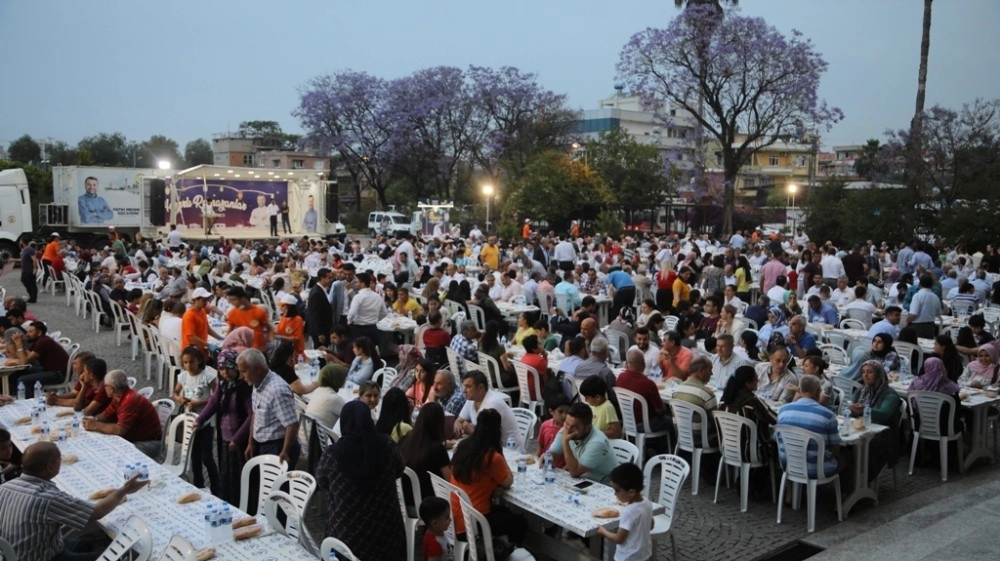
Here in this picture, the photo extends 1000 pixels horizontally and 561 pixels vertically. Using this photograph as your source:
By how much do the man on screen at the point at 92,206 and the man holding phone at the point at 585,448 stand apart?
28.8 metres

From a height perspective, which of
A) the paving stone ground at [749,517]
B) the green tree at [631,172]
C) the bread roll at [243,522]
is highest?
the green tree at [631,172]

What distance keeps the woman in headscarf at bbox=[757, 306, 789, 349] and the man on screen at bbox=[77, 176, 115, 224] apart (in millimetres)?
26917

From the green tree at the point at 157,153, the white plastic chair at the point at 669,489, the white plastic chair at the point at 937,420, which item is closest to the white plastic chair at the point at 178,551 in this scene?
the white plastic chair at the point at 669,489

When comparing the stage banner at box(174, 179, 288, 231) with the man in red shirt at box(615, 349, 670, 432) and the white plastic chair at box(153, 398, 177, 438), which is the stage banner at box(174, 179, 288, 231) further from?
the man in red shirt at box(615, 349, 670, 432)

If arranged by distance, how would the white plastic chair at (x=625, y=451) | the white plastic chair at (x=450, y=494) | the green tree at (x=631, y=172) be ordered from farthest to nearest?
the green tree at (x=631, y=172) → the white plastic chair at (x=625, y=451) → the white plastic chair at (x=450, y=494)

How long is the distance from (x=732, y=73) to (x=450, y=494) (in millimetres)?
28473

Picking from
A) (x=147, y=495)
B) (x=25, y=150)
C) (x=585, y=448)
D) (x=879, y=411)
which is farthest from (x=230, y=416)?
(x=25, y=150)

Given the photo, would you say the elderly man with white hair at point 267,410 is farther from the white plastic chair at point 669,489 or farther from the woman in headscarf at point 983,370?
the woman in headscarf at point 983,370

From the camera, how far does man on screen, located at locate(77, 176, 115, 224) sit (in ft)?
98.7

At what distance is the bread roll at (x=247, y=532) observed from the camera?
476cm

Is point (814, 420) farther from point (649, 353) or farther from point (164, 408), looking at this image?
point (164, 408)

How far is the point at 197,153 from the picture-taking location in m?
90.9

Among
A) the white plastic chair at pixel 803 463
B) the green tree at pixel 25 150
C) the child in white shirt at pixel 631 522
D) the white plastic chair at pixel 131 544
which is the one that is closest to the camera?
the white plastic chair at pixel 131 544

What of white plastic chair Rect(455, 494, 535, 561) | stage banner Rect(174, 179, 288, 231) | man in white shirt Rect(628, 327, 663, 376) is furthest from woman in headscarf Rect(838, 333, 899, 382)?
stage banner Rect(174, 179, 288, 231)
